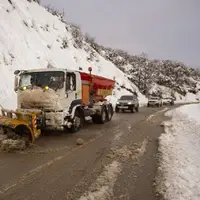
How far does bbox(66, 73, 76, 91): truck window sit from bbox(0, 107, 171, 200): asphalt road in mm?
2431

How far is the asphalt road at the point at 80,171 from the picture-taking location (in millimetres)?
4973

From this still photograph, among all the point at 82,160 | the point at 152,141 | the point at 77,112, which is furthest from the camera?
the point at 77,112

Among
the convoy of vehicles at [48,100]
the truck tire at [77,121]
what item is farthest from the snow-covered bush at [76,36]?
the convoy of vehicles at [48,100]

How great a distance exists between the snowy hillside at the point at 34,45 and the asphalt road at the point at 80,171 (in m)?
12.0

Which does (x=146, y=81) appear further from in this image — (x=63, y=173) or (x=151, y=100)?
(x=63, y=173)

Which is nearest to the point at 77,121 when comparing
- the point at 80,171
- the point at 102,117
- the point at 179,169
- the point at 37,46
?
the point at 102,117

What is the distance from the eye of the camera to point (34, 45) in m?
29.8

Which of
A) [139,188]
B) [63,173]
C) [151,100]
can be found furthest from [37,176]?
[151,100]

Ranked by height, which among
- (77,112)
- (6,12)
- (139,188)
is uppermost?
(6,12)

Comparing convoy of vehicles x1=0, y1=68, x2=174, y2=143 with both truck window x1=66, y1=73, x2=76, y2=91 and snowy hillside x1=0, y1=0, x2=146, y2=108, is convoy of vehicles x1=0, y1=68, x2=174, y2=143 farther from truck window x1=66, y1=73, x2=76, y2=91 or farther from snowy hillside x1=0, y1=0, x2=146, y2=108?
snowy hillside x1=0, y1=0, x2=146, y2=108

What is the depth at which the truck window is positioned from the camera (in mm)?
11151

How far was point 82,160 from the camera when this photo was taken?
7.30 meters

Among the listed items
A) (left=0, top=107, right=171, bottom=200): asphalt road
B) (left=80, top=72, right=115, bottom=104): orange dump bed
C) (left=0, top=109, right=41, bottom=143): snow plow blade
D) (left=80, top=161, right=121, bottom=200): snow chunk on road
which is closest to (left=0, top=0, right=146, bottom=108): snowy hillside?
(left=80, top=72, right=115, bottom=104): orange dump bed

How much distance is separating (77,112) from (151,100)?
28314mm
